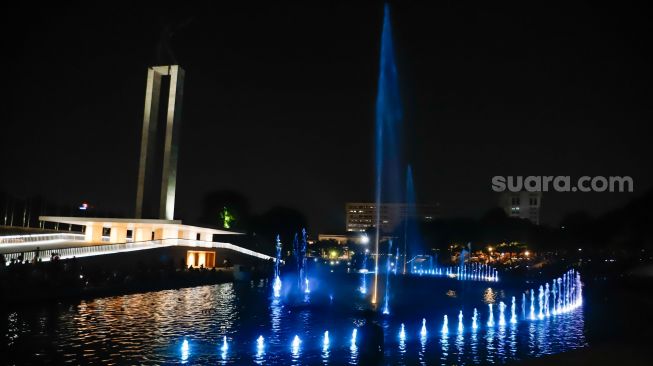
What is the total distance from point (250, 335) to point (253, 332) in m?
0.54

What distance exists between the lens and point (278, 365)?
11.9 meters

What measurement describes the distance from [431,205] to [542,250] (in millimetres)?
103019

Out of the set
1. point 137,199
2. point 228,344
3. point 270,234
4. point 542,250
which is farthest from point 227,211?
point 228,344

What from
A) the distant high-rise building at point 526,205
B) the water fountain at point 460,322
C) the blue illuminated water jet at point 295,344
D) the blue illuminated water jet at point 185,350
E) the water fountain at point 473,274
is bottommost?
the blue illuminated water jet at point 185,350

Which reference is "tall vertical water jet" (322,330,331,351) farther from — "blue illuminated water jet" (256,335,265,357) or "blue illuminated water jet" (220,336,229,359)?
"blue illuminated water jet" (220,336,229,359)

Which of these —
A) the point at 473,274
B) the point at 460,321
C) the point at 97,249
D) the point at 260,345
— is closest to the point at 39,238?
the point at 97,249

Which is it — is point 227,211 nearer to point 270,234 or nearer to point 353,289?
point 270,234

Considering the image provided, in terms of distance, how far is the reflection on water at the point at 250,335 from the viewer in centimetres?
1278

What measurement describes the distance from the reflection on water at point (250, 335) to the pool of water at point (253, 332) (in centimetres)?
3

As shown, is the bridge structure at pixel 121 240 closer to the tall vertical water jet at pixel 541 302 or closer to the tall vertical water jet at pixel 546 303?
the tall vertical water jet at pixel 541 302

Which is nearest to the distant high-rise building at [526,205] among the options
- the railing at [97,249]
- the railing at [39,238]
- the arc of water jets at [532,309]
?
the arc of water jets at [532,309]

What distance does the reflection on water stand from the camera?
12.8 m

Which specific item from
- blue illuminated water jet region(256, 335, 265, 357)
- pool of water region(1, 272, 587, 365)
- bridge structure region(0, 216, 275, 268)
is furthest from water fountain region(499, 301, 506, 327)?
bridge structure region(0, 216, 275, 268)

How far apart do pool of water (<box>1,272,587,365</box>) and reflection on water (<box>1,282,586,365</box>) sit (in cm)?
3
